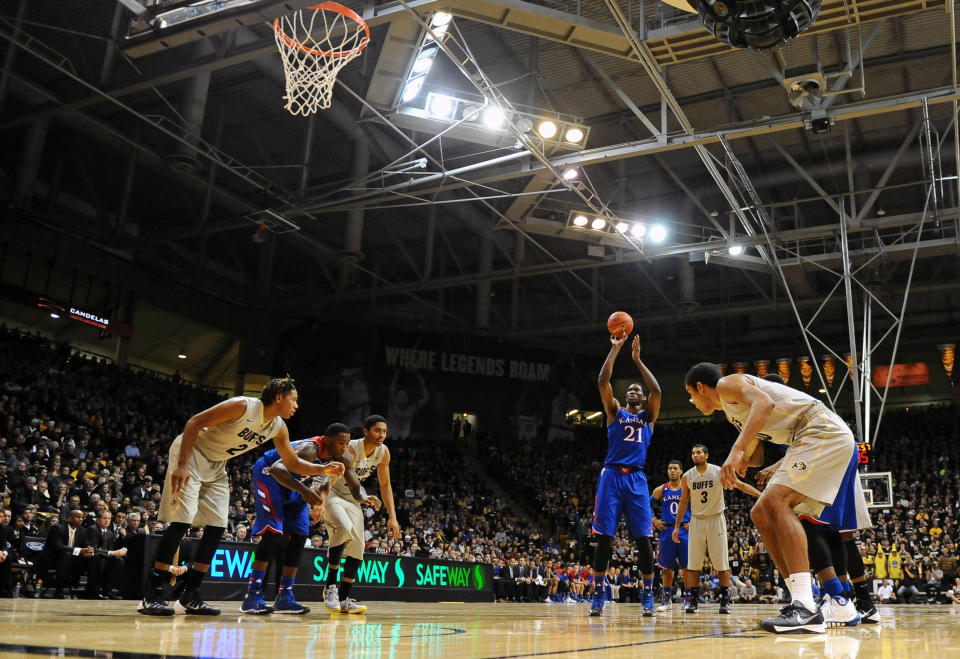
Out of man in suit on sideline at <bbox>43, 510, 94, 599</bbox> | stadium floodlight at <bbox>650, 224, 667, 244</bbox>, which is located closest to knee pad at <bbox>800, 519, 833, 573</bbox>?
man in suit on sideline at <bbox>43, 510, 94, 599</bbox>

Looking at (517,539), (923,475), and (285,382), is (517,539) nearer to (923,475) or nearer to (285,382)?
(923,475)

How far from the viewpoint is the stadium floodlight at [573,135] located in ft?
49.7

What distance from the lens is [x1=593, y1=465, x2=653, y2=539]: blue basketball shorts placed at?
298 inches

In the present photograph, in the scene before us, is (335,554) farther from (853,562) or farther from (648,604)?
(853,562)

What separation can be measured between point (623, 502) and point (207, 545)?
371cm

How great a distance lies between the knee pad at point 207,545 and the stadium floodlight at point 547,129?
35.2 ft

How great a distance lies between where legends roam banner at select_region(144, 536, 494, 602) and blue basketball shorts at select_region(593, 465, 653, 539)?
12.4 feet

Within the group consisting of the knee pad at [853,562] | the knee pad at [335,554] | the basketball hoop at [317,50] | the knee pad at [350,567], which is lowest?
the knee pad at [350,567]

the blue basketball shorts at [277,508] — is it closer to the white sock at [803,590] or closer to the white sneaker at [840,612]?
the white sock at [803,590]

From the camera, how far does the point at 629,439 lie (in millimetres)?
7777

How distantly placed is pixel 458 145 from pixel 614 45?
768cm

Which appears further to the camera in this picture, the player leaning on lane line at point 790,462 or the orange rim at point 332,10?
the orange rim at point 332,10

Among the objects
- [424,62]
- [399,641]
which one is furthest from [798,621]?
[424,62]

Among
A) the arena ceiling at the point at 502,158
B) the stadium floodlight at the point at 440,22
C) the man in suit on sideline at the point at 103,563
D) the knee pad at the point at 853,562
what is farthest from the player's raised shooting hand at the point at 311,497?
the stadium floodlight at the point at 440,22
